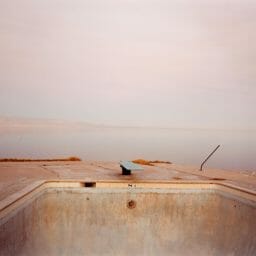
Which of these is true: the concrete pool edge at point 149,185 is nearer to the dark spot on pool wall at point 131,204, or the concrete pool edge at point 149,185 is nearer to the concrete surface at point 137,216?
the concrete surface at point 137,216

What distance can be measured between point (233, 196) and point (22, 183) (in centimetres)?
290

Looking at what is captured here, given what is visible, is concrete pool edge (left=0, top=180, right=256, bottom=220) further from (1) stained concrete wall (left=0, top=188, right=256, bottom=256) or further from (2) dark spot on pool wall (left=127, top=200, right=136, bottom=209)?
(2) dark spot on pool wall (left=127, top=200, right=136, bottom=209)

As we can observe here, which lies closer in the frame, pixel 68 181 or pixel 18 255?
pixel 18 255

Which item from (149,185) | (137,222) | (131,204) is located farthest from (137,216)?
(149,185)

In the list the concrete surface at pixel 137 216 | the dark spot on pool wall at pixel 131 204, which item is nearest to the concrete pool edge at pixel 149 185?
the concrete surface at pixel 137 216

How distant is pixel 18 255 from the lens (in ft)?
13.4

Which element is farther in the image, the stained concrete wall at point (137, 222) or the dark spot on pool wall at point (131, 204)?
the dark spot on pool wall at point (131, 204)

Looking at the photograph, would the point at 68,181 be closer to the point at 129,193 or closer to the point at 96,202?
the point at 96,202

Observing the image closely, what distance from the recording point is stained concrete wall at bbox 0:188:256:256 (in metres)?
5.36

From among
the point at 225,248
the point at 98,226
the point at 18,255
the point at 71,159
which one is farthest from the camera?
the point at 71,159

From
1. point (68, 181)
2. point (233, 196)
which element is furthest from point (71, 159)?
point (233, 196)

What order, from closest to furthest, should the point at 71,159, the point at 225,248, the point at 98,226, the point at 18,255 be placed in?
the point at 18,255
the point at 225,248
the point at 98,226
the point at 71,159

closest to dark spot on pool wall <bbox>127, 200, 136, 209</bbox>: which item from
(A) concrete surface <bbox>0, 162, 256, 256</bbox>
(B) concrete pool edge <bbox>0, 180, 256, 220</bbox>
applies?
(A) concrete surface <bbox>0, 162, 256, 256</bbox>

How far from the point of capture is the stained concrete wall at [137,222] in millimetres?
5363
